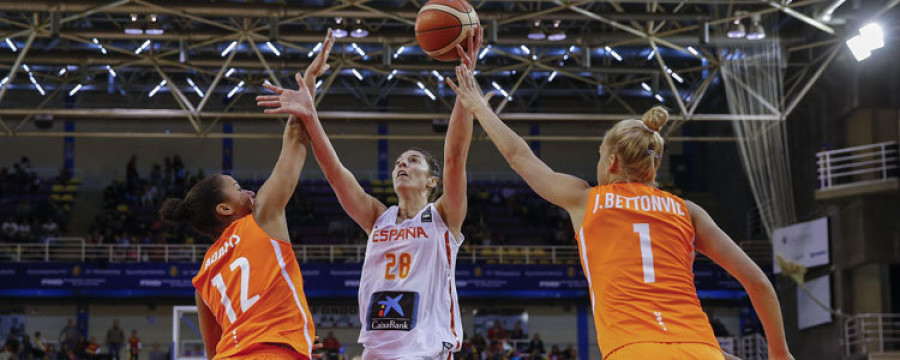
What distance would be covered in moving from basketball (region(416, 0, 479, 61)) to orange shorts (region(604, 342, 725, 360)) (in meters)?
2.54

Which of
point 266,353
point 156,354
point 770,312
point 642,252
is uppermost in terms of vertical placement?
point 642,252

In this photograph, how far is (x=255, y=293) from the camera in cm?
435

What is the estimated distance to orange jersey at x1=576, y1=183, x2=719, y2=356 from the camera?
12.3 feet

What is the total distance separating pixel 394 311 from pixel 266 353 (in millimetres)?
1103

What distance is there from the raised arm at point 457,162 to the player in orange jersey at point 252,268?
860 millimetres

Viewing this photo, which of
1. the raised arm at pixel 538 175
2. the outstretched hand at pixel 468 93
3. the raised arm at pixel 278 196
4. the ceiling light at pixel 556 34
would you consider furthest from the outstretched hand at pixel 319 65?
the ceiling light at pixel 556 34

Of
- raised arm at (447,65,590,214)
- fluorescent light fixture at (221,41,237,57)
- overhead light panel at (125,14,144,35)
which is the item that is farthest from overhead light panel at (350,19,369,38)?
raised arm at (447,65,590,214)

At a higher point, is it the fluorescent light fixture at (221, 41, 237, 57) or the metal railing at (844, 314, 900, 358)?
the fluorescent light fixture at (221, 41, 237, 57)

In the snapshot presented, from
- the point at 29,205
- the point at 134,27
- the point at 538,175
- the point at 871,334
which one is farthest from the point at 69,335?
Result: the point at 538,175

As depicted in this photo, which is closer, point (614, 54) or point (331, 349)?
point (331, 349)

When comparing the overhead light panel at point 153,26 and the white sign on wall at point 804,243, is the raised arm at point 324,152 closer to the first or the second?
the overhead light panel at point 153,26

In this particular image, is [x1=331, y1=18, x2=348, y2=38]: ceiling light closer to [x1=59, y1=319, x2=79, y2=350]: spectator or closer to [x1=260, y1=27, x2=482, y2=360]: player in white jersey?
[x1=59, y1=319, x2=79, y2=350]: spectator

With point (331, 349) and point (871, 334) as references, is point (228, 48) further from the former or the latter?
point (871, 334)

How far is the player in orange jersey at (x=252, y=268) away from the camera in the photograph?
4.27 m
